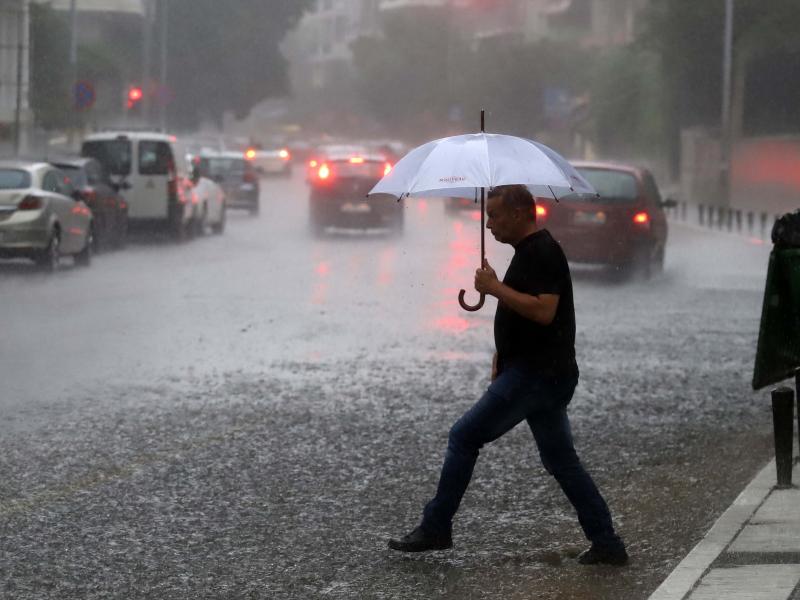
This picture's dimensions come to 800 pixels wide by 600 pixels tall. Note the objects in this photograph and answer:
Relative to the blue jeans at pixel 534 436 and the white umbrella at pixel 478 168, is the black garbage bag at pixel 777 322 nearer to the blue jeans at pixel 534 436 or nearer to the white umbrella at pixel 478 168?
the white umbrella at pixel 478 168

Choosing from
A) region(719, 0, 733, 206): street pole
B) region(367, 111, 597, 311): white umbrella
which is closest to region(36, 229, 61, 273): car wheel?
region(367, 111, 597, 311): white umbrella

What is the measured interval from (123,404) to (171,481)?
9.37ft

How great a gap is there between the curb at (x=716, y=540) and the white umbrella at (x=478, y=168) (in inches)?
50.9

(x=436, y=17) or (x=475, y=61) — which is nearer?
(x=475, y=61)

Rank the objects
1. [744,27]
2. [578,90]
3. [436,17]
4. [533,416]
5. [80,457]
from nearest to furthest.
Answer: [533,416], [80,457], [744,27], [578,90], [436,17]

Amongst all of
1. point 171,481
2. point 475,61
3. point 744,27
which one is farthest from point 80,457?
point 475,61

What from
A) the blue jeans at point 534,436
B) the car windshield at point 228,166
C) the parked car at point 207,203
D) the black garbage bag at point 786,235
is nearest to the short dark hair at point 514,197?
the blue jeans at point 534,436

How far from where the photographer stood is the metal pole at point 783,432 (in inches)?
337

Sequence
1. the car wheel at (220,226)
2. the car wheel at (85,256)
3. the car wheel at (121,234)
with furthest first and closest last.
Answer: the car wheel at (220,226), the car wheel at (121,234), the car wheel at (85,256)

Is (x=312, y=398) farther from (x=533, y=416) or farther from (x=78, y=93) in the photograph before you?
(x=78, y=93)

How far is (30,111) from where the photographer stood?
193 ft

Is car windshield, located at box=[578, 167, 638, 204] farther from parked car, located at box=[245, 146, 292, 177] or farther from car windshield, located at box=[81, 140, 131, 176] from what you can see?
parked car, located at box=[245, 146, 292, 177]

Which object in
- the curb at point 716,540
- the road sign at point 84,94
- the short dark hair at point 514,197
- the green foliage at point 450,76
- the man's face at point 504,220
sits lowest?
the curb at point 716,540

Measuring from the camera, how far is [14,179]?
24.6 meters
